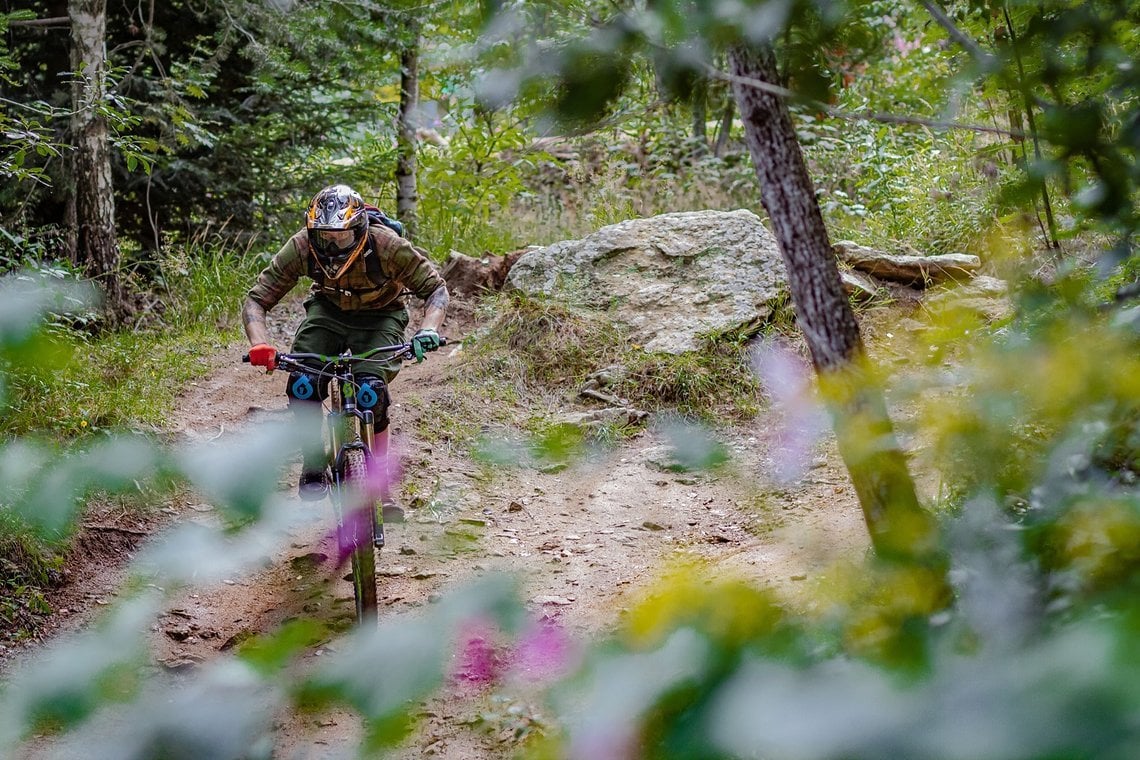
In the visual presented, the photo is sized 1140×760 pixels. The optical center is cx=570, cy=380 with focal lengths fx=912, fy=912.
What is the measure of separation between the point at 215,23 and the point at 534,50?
30.4 feet

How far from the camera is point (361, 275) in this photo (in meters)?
4.81

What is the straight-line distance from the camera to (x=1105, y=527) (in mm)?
717

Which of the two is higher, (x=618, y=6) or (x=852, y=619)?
(x=618, y=6)

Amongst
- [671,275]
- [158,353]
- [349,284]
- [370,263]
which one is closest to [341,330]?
[349,284]

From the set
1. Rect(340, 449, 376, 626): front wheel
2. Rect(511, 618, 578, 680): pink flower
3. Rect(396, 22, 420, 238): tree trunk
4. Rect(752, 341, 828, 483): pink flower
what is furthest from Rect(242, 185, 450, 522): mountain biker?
Rect(396, 22, 420, 238): tree trunk

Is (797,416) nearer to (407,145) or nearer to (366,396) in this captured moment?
(366,396)

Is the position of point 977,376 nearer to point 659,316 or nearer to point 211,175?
point 659,316

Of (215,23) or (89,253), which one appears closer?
(89,253)

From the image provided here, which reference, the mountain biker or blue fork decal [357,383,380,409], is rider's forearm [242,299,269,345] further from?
blue fork decal [357,383,380,409]

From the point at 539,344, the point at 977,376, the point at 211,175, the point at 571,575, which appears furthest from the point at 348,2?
the point at 977,376

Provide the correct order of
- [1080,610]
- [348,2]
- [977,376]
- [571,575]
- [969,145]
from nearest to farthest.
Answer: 1. [1080,610]
2. [977,376]
3. [571,575]
4. [348,2]
5. [969,145]

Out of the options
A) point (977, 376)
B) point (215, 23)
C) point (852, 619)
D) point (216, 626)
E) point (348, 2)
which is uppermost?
point (215, 23)

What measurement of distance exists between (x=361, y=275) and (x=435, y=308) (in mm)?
439

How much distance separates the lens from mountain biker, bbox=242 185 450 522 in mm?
4609
